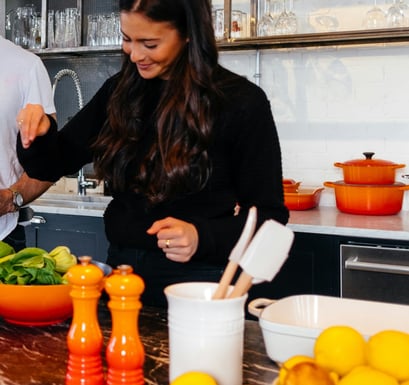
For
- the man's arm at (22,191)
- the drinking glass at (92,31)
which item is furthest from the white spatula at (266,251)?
the drinking glass at (92,31)

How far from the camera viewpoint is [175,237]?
1227mm

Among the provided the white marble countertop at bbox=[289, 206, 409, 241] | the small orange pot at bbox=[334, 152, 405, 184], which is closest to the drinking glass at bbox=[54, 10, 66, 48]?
the white marble countertop at bbox=[289, 206, 409, 241]

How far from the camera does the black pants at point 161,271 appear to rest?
5.36 ft

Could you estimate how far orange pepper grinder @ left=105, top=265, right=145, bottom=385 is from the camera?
3.11ft

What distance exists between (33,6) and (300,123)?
1.94 m

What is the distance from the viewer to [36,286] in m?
1.34

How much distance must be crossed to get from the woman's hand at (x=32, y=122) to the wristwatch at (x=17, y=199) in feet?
2.24

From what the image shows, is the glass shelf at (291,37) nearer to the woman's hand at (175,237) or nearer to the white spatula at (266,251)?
the woman's hand at (175,237)

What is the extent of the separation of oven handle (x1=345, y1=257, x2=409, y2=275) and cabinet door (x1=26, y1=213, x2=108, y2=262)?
121 cm

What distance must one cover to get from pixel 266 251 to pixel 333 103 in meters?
2.68

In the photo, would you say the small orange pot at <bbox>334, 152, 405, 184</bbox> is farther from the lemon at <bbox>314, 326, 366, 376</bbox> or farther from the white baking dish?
the lemon at <bbox>314, 326, 366, 376</bbox>

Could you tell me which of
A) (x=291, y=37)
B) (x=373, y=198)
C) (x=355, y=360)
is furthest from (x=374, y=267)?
(x=355, y=360)

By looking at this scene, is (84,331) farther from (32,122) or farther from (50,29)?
(50,29)

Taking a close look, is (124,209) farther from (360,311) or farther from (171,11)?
(360,311)
